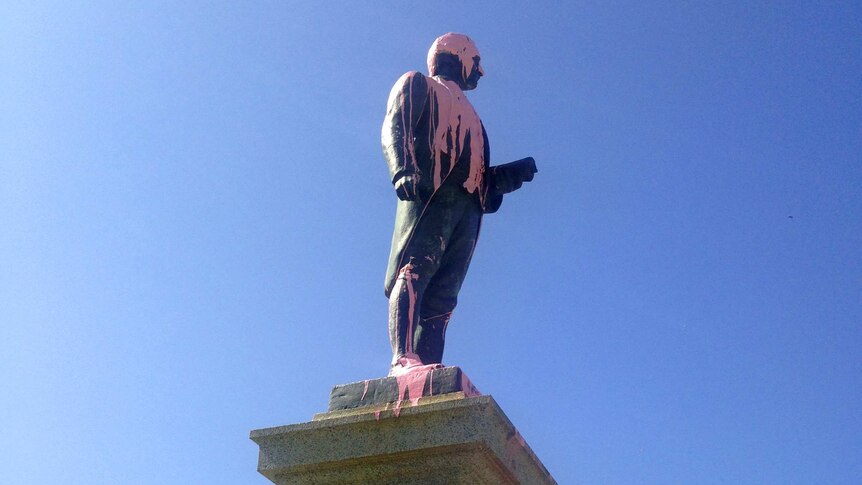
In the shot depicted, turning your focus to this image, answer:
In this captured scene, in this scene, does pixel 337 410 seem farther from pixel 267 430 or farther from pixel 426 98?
pixel 426 98

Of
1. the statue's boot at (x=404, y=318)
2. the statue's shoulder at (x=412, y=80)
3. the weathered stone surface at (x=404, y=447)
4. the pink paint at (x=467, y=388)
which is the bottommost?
the weathered stone surface at (x=404, y=447)

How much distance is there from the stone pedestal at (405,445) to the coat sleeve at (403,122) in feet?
4.22

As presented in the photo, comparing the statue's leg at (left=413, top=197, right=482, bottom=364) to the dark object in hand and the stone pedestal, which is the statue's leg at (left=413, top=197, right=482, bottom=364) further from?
the stone pedestal

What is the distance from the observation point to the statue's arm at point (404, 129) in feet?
17.8

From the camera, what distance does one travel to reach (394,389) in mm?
4777

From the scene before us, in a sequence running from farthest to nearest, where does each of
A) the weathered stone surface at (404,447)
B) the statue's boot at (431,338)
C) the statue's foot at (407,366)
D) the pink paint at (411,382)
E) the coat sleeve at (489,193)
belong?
1. the coat sleeve at (489,193)
2. the statue's boot at (431,338)
3. the statue's foot at (407,366)
4. the pink paint at (411,382)
5. the weathered stone surface at (404,447)

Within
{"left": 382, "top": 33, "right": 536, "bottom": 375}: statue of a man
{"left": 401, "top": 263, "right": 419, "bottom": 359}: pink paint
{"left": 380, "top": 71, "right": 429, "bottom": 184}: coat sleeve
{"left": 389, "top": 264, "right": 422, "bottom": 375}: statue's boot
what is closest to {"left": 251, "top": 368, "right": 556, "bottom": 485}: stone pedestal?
{"left": 389, "top": 264, "right": 422, "bottom": 375}: statue's boot

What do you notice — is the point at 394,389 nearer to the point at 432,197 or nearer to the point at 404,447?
the point at 404,447

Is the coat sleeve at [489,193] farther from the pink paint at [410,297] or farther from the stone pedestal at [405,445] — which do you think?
the stone pedestal at [405,445]

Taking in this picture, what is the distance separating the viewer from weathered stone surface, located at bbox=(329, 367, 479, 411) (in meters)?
4.67

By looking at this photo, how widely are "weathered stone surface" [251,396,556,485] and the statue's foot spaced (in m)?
0.27

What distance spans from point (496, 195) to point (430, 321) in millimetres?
913

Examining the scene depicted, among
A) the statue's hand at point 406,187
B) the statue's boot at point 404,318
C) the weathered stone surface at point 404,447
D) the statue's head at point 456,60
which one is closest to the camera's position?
the weathered stone surface at point 404,447

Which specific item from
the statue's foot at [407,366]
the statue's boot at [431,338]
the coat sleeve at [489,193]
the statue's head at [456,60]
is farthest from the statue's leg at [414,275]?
the statue's head at [456,60]
